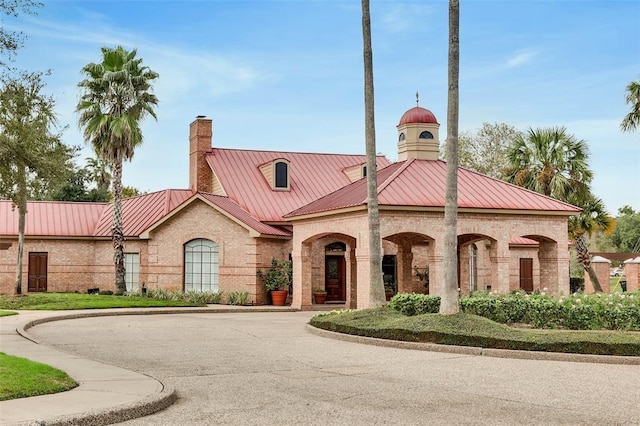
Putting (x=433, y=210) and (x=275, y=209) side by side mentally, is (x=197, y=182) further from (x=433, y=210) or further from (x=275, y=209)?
(x=433, y=210)

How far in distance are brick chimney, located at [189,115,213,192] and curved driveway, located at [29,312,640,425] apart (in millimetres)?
20981

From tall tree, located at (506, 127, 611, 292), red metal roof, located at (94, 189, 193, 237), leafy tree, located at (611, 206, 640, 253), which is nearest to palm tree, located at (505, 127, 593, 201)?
tall tree, located at (506, 127, 611, 292)

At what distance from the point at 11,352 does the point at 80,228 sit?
2509 centimetres

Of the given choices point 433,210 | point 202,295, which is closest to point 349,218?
point 433,210

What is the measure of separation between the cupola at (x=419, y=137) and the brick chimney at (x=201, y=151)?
12236mm

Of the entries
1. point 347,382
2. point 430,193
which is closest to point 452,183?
point 347,382

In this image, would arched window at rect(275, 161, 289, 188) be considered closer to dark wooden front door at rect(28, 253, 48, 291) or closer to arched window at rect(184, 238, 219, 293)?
arched window at rect(184, 238, 219, 293)

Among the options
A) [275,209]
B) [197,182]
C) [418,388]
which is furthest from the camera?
[197,182]

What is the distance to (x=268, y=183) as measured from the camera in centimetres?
3956

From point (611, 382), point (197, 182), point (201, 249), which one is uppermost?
point (197, 182)

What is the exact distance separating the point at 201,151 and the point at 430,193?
16153 mm

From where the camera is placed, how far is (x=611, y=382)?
490 inches

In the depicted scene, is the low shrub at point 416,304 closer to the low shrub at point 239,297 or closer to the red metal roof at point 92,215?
the low shrub at point 239,297

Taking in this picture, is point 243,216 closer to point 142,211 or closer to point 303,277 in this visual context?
point 303,277
